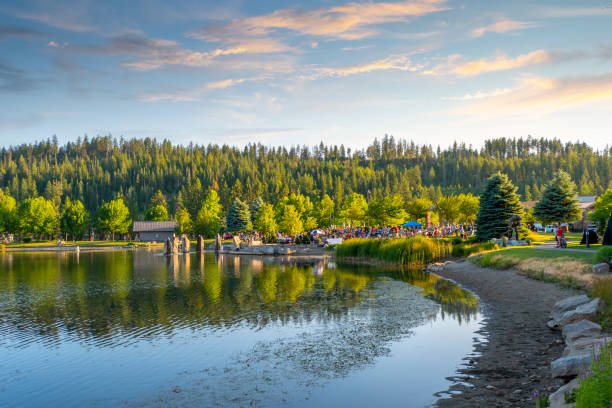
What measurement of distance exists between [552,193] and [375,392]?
54.8 meters

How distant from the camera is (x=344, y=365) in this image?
14.8m

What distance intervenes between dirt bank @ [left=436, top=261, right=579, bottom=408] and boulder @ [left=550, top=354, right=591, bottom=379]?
757 millimetres

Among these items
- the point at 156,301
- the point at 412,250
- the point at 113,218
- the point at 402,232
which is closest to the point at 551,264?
the point at 412,250

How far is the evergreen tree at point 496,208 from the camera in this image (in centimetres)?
4894

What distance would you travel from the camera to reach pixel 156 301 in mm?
28406

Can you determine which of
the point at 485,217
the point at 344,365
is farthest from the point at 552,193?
the point at 344,365

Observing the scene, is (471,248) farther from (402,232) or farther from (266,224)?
(266,224)

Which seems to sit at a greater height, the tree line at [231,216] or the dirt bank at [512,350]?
the tree line at [231,216]

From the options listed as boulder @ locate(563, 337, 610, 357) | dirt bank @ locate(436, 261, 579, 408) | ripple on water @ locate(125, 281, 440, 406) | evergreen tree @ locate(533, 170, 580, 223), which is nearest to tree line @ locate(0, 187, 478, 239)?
evergreen tree @ locate(533, 170, 580, 223)

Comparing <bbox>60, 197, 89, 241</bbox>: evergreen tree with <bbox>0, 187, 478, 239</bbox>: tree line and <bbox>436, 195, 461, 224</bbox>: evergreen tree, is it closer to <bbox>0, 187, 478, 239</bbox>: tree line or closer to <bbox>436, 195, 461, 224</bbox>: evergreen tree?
<bbox>0, 187, 478, 239</bbox>: tree line

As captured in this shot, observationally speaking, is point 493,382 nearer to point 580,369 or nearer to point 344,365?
point 580,369

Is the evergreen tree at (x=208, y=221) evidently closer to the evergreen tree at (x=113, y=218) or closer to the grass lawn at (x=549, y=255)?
the evergreen tree at (x=113, y=218)

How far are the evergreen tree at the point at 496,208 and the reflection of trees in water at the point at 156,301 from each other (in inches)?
711

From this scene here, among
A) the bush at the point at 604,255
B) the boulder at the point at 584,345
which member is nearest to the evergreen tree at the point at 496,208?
the bush at the point at 604,255
